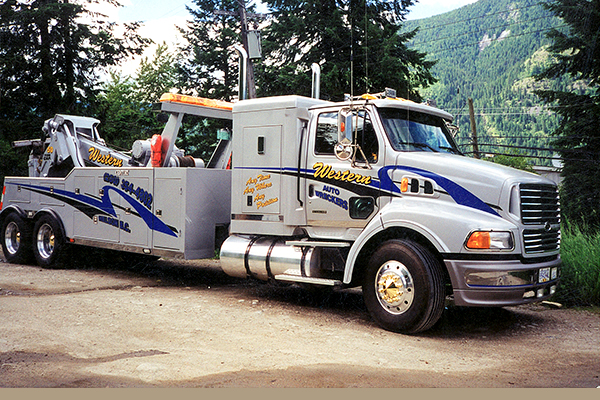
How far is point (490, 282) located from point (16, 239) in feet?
32.4

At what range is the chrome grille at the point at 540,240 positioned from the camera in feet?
21.8

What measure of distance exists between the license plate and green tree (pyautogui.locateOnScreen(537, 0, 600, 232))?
12.4m

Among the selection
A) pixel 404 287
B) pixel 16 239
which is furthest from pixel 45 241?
pixel 404 287

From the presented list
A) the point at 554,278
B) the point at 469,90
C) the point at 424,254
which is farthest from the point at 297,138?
the point at 469,90

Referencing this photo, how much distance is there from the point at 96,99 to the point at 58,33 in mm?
2563

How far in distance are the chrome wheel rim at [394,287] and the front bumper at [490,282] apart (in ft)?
1.62

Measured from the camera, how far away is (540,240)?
687 centimetres

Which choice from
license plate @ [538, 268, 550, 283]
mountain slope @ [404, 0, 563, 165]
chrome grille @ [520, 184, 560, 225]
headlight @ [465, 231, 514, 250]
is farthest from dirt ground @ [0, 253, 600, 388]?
mountain slope @ [404, 0, 563, 165]

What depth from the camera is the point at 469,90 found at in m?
43.4

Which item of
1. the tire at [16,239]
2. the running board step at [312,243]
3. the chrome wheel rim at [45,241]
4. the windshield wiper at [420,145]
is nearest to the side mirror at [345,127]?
the windshield wiper at [420,145]

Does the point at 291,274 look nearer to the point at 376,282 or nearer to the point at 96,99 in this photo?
the point at 376,282

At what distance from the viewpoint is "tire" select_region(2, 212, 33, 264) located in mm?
12047

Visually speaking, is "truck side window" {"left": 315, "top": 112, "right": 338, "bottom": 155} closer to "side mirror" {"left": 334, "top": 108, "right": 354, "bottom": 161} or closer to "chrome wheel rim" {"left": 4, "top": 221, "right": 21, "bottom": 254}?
"side mirror" {"left": 334, "top": 108, "right": 354, "bottom": 161}

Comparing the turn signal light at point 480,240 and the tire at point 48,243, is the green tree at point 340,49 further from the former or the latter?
the turn signal light at point 480,240
